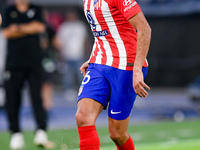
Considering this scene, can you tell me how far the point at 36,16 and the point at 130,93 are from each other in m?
3.81

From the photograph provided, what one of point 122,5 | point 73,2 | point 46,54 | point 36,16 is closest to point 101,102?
point 122,5

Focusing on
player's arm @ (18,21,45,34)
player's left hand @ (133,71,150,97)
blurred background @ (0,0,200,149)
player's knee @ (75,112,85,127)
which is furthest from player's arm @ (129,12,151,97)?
blurred background @ (0,0,200,149)

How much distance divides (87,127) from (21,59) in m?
3.89

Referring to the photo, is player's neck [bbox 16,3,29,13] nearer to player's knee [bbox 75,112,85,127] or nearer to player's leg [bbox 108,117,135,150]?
player's leg [bbox 108,117,135,150]

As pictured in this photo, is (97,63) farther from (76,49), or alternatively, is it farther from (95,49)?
(76,49)

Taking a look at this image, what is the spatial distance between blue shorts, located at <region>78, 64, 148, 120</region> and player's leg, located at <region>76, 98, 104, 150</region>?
190 mm

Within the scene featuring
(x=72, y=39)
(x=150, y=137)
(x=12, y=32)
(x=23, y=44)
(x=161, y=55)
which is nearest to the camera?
(x=12, y=32)

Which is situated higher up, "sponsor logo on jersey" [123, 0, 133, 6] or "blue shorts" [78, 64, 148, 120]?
"sponsor logo on jersey" [123, 0, 133, 6]

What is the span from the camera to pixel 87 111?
18.3ft

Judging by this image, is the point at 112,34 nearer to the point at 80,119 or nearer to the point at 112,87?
the point at 112,87

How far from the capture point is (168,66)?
20.2 metres

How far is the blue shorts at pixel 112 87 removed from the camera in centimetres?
580

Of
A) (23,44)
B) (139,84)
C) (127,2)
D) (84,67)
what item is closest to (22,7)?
(23,44)

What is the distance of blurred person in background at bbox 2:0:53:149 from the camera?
9.07 m
